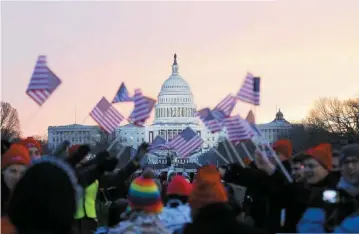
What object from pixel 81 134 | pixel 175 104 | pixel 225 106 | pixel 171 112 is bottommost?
pixel 225 106

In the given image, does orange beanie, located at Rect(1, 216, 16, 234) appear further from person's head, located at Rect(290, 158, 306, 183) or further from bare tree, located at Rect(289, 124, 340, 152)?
bare tree, located at Rect(289, 124, 340, 152)

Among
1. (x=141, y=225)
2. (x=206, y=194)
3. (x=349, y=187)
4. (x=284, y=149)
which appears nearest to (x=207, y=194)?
(x=206, y=194)

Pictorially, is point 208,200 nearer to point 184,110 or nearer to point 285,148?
point 285,148

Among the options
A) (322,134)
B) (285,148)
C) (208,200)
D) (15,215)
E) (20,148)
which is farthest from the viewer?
(322,134)

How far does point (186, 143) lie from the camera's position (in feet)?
57.2

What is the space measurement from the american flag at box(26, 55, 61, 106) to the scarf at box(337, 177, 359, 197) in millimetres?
3581

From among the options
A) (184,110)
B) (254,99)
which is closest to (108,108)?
(254,99)

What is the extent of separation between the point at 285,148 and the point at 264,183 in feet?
7.88

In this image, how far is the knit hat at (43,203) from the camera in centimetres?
350

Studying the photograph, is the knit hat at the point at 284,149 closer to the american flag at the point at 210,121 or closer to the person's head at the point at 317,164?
the person's head at the point at 317,164

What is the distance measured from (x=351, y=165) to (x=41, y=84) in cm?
375

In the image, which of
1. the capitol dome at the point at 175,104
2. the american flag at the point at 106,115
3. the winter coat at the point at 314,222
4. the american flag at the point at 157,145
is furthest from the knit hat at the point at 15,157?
the capitol dome at the point at 175,104

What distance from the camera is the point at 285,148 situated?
863 cm

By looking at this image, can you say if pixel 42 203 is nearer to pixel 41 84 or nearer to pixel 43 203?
pixel 43 203
